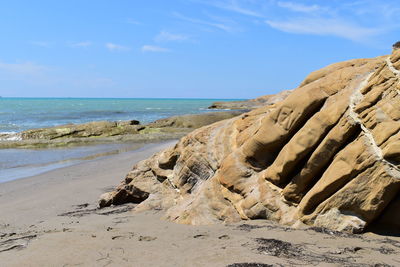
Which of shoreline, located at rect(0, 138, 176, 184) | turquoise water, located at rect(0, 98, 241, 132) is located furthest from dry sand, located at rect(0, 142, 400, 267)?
turquoise water, located at rect(0, 98, 241, 132)

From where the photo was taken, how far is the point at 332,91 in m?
6.66

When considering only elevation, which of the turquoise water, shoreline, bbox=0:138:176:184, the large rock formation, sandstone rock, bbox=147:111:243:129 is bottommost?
shoreline, bbox=0:138:176:184

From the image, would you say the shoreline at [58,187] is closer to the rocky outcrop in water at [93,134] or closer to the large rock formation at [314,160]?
the large rock formation at [314,160]

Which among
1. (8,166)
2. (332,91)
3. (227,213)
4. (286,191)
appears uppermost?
(332,91)

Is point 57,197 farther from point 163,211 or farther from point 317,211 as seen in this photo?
point 317,211

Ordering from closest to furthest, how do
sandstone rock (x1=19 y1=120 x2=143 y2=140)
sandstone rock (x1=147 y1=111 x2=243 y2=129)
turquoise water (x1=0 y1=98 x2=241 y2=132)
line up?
1. sandstone rock (x1=19 y1=120 x2=143 y2=140)
2. sandstone rock (x1=147 y1=111 x2=243 y2=129)
3. turquoise water (x1=0 y1=98 x2=241 y2=132)

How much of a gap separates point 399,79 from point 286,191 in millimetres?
2322

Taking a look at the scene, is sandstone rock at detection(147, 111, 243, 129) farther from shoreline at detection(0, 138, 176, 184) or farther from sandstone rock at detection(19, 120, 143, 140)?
shoreline at detection(0, 138, 176, 184)

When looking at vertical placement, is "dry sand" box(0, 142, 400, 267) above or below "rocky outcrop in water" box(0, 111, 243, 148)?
above

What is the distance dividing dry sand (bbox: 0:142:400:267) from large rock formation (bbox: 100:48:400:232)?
0.34 metres

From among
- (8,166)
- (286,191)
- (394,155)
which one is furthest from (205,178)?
(8,166)

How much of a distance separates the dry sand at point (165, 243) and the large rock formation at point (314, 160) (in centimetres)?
34

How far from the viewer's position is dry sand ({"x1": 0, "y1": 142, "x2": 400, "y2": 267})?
5.02 meters

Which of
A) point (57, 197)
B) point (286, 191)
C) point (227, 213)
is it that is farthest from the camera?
point (57, 197)
